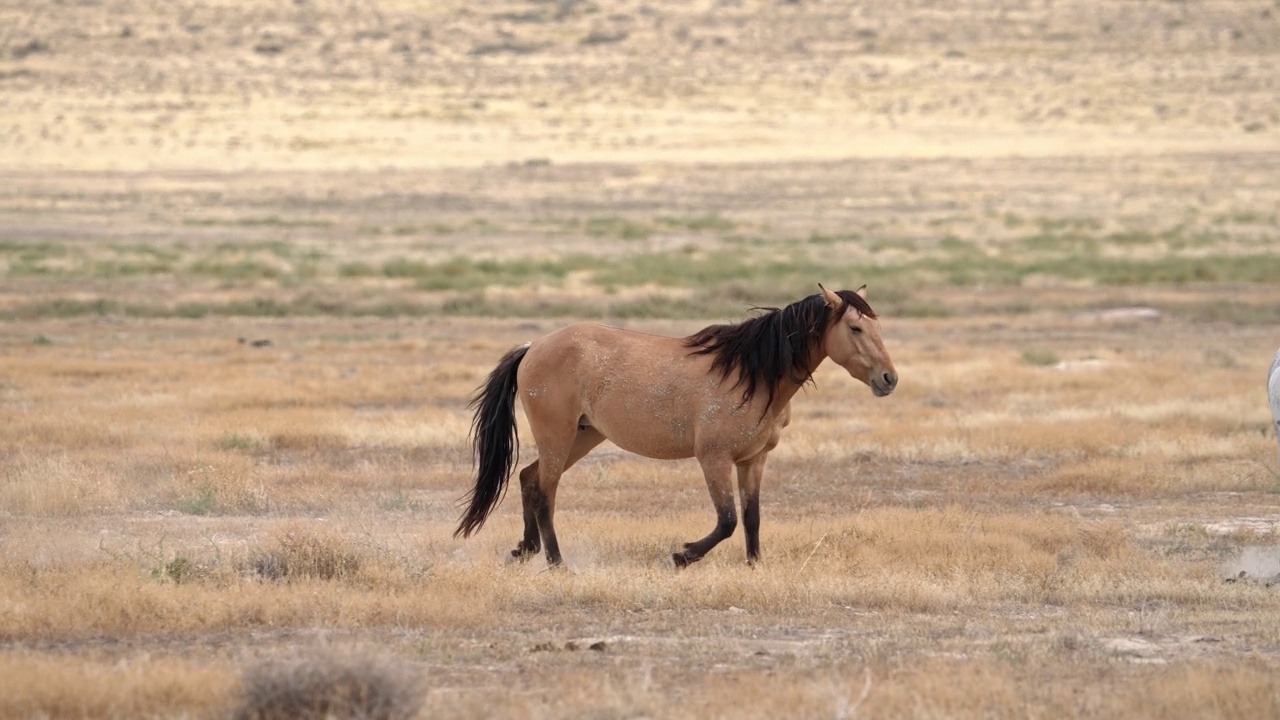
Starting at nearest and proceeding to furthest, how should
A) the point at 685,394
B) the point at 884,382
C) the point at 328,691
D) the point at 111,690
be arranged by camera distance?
the point at 328,691, the point at 111,690, the point at 884,382, the point at 685,394

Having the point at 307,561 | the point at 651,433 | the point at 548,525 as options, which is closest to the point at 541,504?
the point at 548,525

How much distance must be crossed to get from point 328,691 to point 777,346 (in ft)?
13.3

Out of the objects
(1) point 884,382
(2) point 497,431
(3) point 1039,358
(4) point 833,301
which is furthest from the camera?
(3) point 1039,358

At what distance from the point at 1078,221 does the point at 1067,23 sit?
58179mm

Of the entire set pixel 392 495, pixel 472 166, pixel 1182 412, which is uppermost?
pixel 392 495

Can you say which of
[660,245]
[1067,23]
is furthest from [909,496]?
[1067,23]

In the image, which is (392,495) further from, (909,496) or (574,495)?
(909,496)

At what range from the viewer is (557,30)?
100438 mm

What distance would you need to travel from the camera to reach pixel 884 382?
8727mm

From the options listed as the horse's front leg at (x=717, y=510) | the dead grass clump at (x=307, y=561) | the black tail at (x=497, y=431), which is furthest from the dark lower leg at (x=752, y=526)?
the dead grass clump at (x=307, y=561)

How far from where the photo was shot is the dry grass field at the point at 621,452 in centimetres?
664

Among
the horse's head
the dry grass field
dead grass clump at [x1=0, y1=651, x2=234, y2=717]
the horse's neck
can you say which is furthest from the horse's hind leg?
dead grass clump at [x1=0, y1=651, x2=234, y2=717]

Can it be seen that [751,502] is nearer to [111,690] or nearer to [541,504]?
[541,504]

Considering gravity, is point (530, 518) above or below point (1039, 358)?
above
